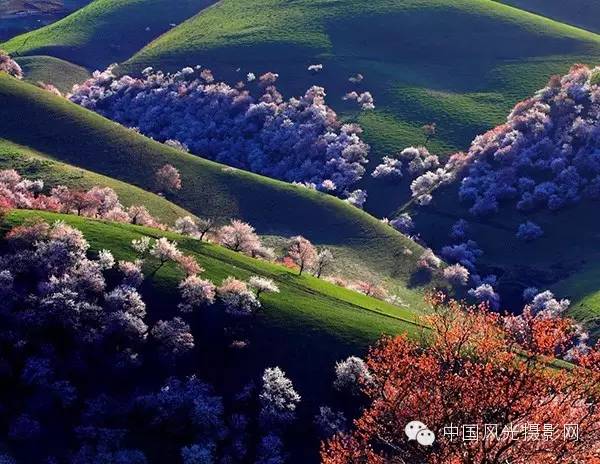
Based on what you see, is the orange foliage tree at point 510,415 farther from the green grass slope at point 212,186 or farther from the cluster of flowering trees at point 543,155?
the cluster of flowering trees at point 543,155

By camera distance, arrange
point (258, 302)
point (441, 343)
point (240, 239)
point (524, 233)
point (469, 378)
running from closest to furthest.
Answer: point (469, 378) < point (441, 343) < point (258, 302) < point (240, 239) < point (524, 233)

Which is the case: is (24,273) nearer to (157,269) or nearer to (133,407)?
(157,269)

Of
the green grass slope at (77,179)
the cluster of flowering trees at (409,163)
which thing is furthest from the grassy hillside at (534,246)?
the green grass slope at (77,179)

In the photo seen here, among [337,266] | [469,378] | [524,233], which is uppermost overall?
[469,378]

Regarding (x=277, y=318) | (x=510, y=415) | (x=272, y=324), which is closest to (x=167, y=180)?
(x=277, y=318)

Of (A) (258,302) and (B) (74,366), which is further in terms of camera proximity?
(A) (258,302)

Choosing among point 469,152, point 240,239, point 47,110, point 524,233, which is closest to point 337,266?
point 240,239
